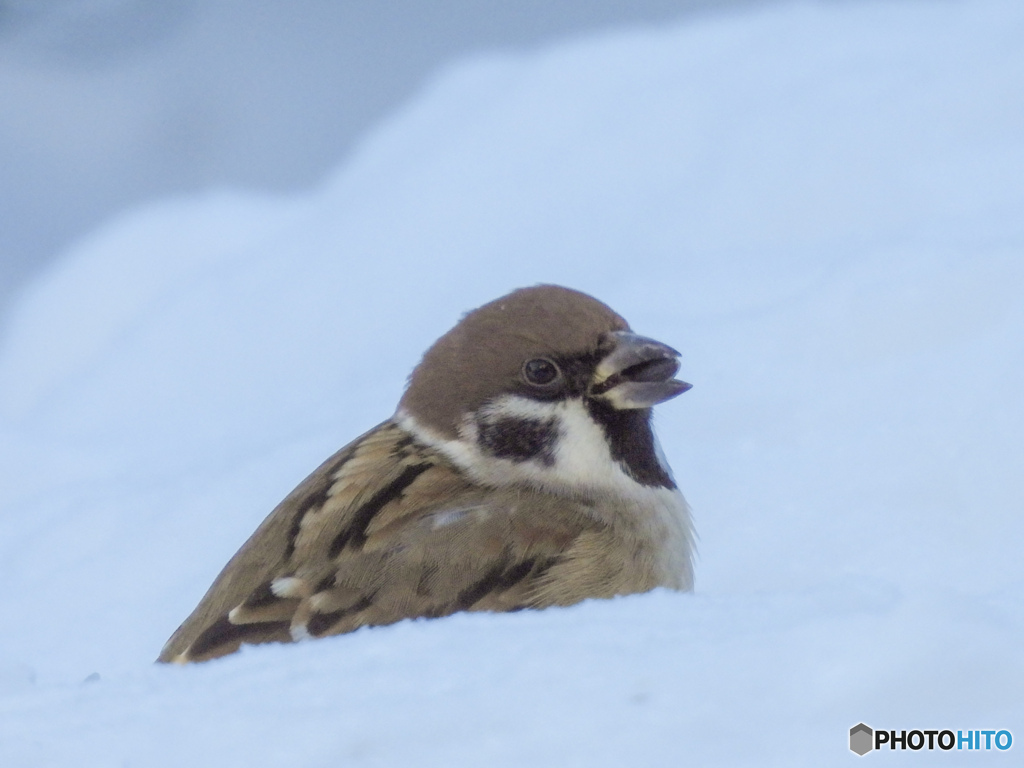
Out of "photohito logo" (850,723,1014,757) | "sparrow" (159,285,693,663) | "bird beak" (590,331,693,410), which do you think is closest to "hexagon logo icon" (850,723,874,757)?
"photohito logo" (850,723,1014,757)

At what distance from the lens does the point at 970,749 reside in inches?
27.8

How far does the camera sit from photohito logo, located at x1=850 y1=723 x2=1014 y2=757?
71 centimetres

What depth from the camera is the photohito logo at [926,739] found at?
2.32ft

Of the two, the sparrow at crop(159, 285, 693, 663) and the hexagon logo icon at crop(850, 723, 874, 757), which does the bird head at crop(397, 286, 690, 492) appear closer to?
the sparrow at crop(159, 285, 693, 663)

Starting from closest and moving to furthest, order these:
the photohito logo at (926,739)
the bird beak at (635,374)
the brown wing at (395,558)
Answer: the photohito logo at (926,739), the brown wing at (395,558), the bird beak at (635,374)

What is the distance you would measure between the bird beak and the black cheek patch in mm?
78

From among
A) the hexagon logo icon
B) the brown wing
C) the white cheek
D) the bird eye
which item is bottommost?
the hexagon logo icon

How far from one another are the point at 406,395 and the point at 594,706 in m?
0.95

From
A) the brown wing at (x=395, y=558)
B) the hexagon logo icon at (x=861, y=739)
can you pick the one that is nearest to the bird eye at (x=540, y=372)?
the brown wing at (x=395, y=558)

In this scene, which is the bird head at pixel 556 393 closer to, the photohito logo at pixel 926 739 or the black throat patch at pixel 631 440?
the black throat patch at pixel 631 440

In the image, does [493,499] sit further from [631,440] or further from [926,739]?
[926,739]

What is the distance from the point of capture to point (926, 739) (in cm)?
72

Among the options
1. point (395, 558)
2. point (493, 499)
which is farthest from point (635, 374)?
point (395, 558)

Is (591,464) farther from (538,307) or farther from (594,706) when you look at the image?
(594,706)
